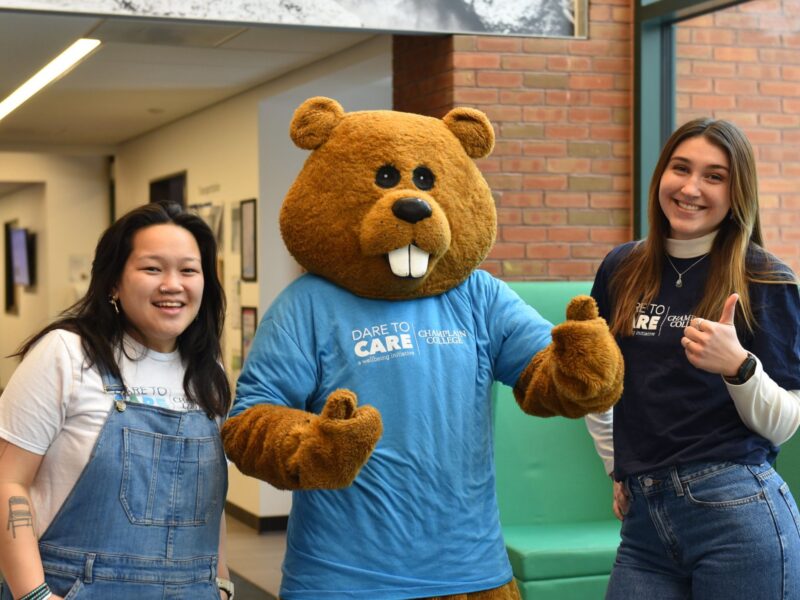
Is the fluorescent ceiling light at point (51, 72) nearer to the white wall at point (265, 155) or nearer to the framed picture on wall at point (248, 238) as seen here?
the white wall at point (265, 155)

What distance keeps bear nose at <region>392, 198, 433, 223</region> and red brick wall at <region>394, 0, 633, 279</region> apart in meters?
2.78

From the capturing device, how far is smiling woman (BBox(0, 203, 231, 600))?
2.18m

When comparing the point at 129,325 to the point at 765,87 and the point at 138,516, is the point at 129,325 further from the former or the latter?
the point at 765,87

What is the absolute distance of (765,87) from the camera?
16.6ft

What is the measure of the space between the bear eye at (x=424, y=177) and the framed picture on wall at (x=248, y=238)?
4956mm

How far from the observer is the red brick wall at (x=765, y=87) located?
16.2 feet

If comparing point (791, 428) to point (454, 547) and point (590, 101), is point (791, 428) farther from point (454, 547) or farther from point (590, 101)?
point (590, 101)

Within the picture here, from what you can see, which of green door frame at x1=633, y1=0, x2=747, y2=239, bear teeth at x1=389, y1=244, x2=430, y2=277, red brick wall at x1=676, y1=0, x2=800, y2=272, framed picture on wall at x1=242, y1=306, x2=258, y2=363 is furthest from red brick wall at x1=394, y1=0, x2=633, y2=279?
bear teeth at x1=389, y1=244, x2=430, y2=277

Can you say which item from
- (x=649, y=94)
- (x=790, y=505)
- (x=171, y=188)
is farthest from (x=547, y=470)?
(x=171, y=188)

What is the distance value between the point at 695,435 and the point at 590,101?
126 inches

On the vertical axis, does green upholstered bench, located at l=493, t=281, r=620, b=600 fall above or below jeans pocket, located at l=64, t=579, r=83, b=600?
below

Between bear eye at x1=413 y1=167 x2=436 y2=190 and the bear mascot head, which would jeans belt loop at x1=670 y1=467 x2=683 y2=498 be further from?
bear eye at x1=413 y1=167 x2=436 y2=190

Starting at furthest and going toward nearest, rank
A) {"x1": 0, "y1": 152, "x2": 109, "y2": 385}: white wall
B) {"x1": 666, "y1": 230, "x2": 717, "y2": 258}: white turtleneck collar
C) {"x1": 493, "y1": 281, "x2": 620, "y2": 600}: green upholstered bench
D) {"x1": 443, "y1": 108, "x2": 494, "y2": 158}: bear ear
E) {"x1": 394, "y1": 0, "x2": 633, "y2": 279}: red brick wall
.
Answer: {"x1": 0, "y1": 152, "x2": 109, "y2": 385}: white wall < {"x1": 394, "y1": 0, "x2": 633, "y2": 279}: red brick wall < {"x1": 493, "y1": 281, "x2": 620, "y2": 600}: green upholstered bench < {"x1": 443, "y1": 108, "x2": 494, "y2": 158}: bear ear < {"x1": 666, "y1": 230, "x2": 717, "y2": 258}: white turtleneck collar

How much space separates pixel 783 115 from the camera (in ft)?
16.4
